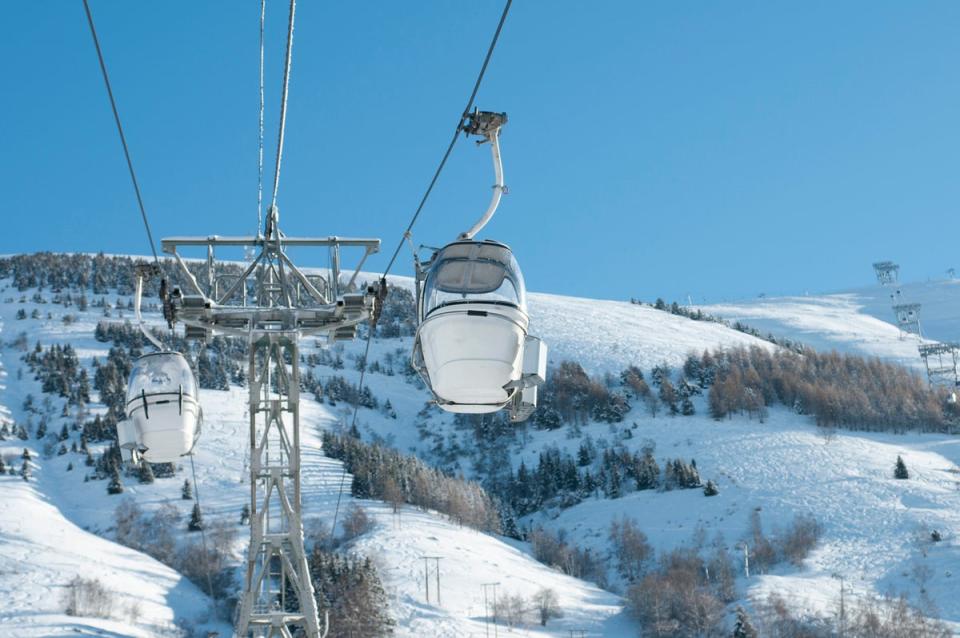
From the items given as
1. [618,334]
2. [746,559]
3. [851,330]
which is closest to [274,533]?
[746,559]

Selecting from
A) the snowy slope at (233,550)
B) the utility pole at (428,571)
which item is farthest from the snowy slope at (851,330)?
the utility pole at (428,571)

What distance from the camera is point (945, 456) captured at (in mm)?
98062

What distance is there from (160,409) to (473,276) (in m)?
5.13

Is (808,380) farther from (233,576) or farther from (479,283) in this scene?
(479,283)

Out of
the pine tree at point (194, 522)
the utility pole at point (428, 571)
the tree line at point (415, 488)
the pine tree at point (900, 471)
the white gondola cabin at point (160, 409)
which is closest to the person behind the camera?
the white gondola cabin at point (160, 409)

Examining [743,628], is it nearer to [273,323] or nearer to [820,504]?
[820,504]

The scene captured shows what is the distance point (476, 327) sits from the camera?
682cm

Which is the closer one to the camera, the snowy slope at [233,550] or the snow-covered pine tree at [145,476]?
the snowy slope at [233,550]

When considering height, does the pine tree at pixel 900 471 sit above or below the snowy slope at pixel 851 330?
below

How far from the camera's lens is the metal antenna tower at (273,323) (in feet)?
41.4

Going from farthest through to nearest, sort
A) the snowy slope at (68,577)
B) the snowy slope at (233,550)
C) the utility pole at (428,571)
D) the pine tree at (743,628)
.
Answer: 1. the utility pole at (428,571)
2. the pine tree at (743,628)
3. the snowy slope at (233,550)
4. the snowy slope at (68,577)

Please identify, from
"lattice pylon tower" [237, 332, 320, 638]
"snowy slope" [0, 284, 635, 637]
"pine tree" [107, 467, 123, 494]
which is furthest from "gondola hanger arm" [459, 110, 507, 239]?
"pine tree" [107, 467, 123, 494]

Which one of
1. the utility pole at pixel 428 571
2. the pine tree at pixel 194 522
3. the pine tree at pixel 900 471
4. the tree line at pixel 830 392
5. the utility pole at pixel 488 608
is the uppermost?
the tree line at pixel 830 392

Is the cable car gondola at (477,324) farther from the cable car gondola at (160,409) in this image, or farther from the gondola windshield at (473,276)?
the cable car gondola at (160,409)
